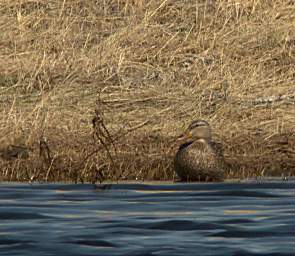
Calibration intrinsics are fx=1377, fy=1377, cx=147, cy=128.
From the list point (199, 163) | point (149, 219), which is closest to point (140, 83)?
point (199, 163)

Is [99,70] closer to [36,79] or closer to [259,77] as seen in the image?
[36,79]

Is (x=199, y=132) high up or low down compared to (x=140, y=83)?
down

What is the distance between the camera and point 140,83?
18.5 metres

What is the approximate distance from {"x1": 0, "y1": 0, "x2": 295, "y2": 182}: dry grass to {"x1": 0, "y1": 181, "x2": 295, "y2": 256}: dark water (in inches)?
41.7

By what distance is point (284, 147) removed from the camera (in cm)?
1536

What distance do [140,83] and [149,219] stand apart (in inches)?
307

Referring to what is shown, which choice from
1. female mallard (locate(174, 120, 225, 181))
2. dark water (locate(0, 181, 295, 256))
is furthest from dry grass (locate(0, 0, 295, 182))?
dark water (locate(0, 181, 295, 256))

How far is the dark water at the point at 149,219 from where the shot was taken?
9602 mm

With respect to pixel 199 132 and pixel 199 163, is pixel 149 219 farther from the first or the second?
pixel 199 132

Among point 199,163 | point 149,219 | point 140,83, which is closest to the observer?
point 149,219

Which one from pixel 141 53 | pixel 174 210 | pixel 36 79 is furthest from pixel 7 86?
pixel 174 210

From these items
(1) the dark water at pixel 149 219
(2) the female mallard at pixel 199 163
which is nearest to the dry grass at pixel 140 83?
(2) the female mallard at pixel 199 163

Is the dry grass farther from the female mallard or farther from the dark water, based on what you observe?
the dark water

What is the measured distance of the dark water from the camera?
960 cm
